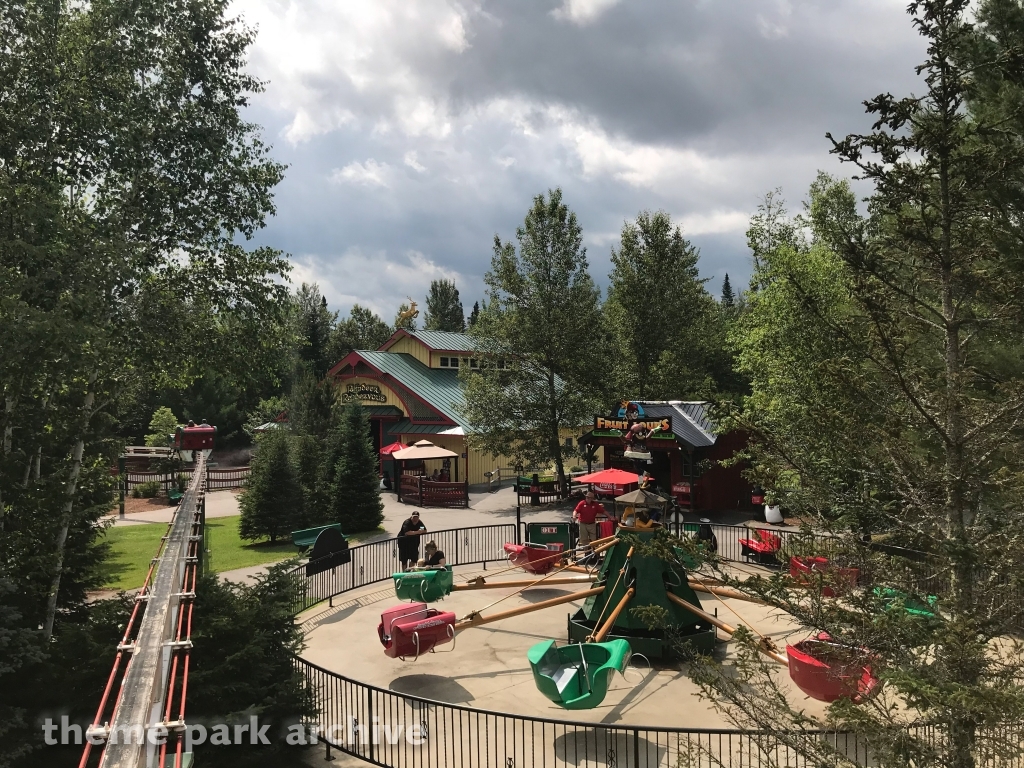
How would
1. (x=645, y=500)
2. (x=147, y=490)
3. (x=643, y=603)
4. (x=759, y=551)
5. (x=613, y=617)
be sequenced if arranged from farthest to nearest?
(x=147, y=490) → (x=759, y=551) → (x=645, y=500) → (x=643, y=603) → (x=613, y=617)

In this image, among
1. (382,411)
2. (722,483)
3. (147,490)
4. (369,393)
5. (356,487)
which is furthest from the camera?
(369,393)

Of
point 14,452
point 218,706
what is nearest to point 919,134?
point 218,706

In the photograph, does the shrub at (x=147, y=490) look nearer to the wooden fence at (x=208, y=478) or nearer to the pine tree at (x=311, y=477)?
the wooden fence at (x=208, y=478)

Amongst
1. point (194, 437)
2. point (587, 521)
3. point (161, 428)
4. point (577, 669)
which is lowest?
point (577, 669)

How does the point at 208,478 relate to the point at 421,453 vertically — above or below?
below

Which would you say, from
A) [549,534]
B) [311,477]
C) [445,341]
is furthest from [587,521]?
[445,341]

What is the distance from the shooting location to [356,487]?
24250mm

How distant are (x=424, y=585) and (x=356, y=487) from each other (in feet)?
42.6

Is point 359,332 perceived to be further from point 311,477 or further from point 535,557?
point 535,557

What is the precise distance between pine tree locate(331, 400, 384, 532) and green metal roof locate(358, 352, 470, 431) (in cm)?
889

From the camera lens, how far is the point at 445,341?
41.4 metres

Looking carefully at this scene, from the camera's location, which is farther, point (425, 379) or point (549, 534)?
point (425, 379)

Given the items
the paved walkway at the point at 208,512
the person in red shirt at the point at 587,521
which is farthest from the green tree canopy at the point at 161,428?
the person in red shirt at the point at 587,521

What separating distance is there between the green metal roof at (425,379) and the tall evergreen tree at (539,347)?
4.81 metres
